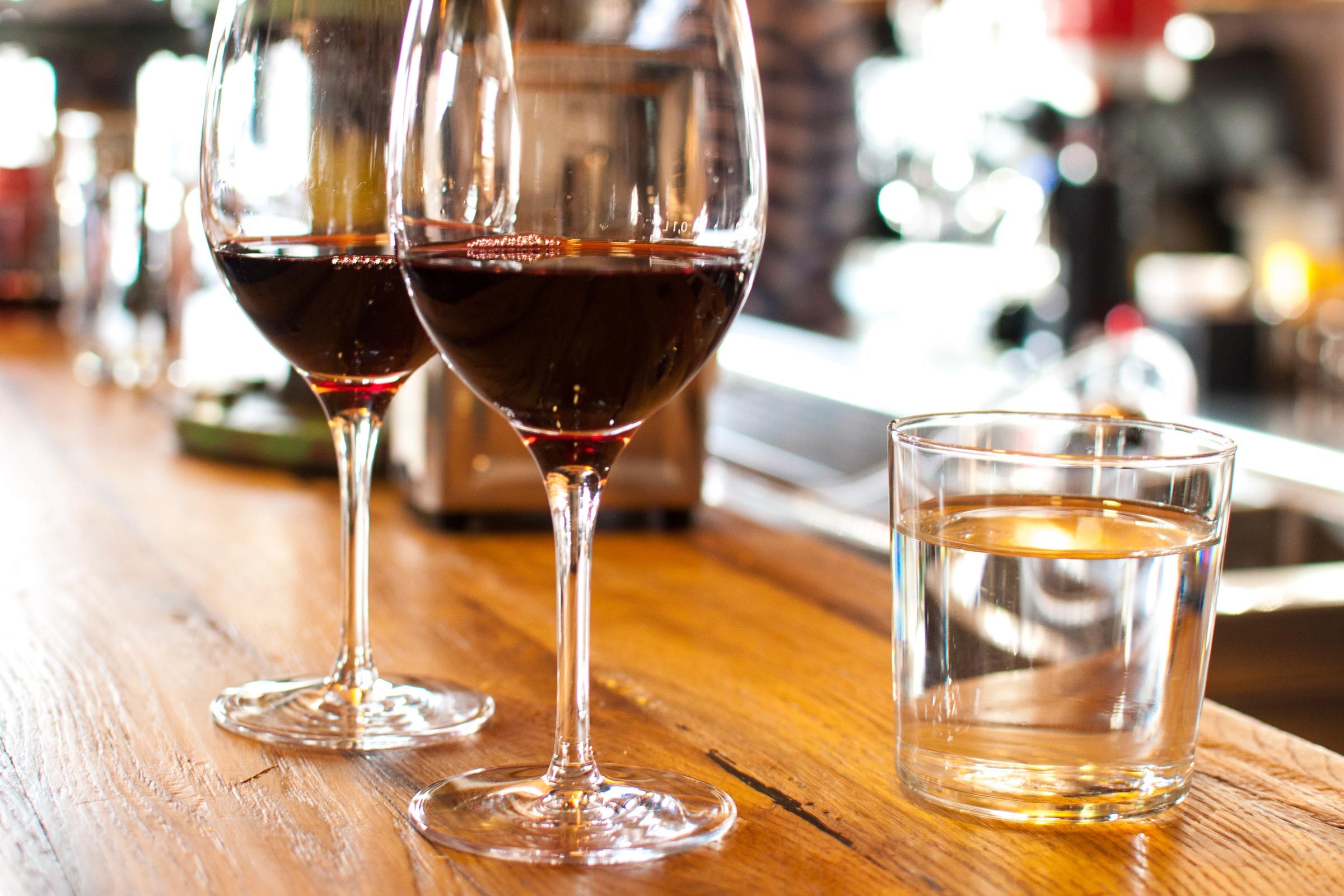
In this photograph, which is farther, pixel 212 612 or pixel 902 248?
pixel 902 248

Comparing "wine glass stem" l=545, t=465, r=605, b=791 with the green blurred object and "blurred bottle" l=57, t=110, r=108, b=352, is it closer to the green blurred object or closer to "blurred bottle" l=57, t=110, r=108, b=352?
the green blurred object

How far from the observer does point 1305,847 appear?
1.56 ft

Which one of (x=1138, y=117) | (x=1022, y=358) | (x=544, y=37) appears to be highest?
(x=1138, y=117)

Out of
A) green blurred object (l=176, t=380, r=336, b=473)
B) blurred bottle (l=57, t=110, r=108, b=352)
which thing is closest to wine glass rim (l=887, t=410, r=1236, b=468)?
green blurred object (l=176, t=380, r=336, b=473)

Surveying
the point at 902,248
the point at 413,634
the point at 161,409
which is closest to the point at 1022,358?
the point at 902,248

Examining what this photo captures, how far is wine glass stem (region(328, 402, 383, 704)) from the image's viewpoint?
0.59 m

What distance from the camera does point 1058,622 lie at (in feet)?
1.53

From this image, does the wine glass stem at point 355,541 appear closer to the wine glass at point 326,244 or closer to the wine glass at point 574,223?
the wine glass at point 326,244

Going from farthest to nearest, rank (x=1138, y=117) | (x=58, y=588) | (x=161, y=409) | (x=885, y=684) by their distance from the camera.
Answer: (x=1138, y=117), (x=161, y=409), (x=58, y=588), (x=885, y=684)

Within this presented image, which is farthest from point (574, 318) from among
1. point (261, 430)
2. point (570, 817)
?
point (261, 430)

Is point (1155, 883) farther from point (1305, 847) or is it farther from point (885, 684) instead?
point (885, 684)

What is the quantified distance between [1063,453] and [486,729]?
235 mm

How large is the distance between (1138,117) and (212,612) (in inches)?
273

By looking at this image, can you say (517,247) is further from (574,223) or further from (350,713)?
Result: (350,713)
